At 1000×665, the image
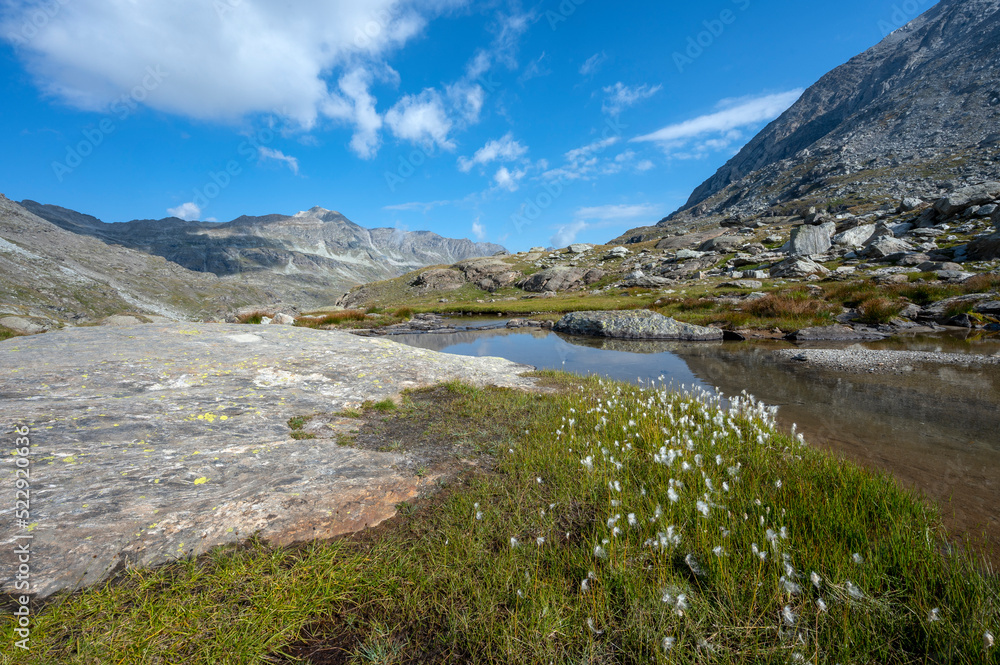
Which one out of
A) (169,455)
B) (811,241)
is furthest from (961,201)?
(169,455)

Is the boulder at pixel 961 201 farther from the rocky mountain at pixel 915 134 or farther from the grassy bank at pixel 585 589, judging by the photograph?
the grassy bank at pixel 585 589

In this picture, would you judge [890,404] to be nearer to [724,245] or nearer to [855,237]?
[855,237]

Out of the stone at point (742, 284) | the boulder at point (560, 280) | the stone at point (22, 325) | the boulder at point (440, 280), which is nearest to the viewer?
the stone at point (22, 325)

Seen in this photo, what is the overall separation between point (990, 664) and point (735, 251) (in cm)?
7294

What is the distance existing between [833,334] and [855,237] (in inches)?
1791

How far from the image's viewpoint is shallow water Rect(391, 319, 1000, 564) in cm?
545

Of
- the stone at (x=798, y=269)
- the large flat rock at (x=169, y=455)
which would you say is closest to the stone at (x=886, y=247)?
the stone at (x=798, y=269)

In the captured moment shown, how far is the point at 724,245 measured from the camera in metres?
67.2

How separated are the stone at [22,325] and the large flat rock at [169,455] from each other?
2690cm

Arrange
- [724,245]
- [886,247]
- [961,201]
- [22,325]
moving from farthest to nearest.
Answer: [724,245] < [961,201] < [886,247] < [22,325]

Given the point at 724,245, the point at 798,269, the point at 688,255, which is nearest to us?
the point at 798,269

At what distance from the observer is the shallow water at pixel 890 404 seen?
214 inches

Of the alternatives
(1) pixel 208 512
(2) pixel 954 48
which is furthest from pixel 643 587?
(2) pixel 954 48

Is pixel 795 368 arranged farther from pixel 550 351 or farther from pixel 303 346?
pixel 303 346
